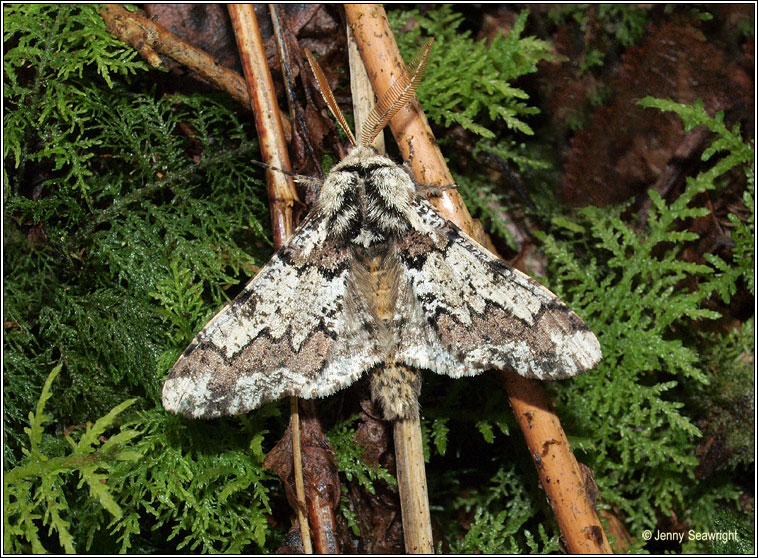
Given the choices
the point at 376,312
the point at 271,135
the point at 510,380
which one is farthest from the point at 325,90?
the point at 510,380

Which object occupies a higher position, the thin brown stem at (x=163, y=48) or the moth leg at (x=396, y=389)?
the thin brown stem at (x=163, y=48)

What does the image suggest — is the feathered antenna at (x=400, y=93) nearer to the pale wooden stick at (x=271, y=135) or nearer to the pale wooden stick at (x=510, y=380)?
the pale wooden stick at (x=510, y=380)

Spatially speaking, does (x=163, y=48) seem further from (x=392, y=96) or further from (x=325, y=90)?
(x=392, y=96)

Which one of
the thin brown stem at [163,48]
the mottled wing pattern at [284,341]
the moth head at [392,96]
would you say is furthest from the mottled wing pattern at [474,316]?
the thin brown stem at [163,48]

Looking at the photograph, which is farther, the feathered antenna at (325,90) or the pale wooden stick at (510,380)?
the feathered antenna at (325,90)

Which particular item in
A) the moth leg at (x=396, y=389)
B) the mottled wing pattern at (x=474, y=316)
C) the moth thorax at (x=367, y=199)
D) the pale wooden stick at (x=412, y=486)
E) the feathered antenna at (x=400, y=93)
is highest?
the feathered antenna at (x=400, y=93)

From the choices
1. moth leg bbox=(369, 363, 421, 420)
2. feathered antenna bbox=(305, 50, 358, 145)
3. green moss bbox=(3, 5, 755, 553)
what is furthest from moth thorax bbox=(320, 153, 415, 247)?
moth leg bbox=(369, 363, 421, 420)

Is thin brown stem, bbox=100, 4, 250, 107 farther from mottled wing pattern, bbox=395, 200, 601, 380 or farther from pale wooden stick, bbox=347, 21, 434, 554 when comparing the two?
pale wooden stick, bbox=347, 21, 434, 554

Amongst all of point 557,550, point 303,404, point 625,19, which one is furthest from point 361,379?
point 625,19
